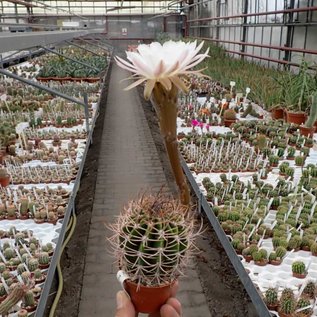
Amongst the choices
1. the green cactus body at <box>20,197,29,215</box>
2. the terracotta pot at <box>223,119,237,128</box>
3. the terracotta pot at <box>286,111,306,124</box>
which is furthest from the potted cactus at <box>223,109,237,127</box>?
the green cactus body at <box>20,197,29,215</box>

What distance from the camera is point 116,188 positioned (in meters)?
4.62

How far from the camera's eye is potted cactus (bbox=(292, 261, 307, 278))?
7.30ft

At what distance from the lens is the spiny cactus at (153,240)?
925 millimetres

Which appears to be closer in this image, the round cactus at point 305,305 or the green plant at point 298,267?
the round cactus at point 305,305

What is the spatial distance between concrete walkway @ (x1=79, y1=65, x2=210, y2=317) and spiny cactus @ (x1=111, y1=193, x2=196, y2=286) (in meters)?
1.83

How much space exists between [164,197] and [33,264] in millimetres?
1566

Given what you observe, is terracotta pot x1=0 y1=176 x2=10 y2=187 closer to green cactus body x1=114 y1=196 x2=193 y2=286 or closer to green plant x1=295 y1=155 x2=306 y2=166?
green plant x1=295 y1=155 x2=306 y2=166

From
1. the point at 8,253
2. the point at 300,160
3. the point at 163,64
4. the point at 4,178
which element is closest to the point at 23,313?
the point at 8,253

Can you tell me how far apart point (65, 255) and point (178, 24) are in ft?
76.4

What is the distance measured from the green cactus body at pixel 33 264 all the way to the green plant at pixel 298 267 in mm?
1429

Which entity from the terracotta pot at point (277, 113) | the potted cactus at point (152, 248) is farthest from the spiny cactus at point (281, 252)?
the terracotta pot at point (277, 113)

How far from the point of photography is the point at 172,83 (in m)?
0.78

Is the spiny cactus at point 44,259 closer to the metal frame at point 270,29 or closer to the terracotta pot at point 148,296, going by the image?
the terracotta pot at point 148,296

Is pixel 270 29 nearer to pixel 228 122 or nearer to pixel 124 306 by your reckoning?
pixel 228 122
